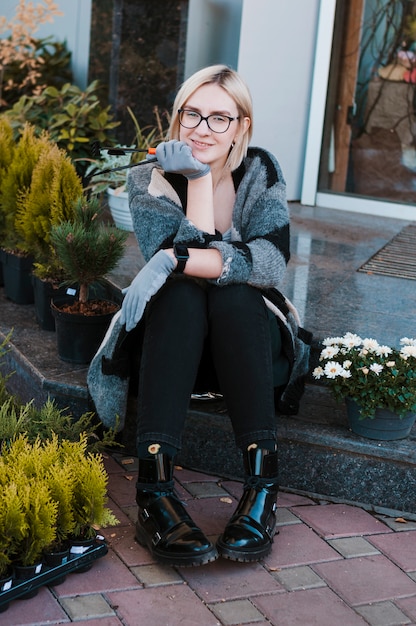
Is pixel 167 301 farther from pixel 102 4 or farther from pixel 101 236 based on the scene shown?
pixel 102 4

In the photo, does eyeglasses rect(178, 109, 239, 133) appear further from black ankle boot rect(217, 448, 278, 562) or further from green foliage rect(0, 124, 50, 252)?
green foliage rect(0, 124, 50, 252)

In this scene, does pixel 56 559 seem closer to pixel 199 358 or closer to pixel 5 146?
pixel 199 358

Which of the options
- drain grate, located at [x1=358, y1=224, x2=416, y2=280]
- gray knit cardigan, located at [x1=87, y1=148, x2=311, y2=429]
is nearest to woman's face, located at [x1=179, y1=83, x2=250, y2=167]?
gray knit cardigan, located at [x1=87, y1=148, x2=311, y2=429]

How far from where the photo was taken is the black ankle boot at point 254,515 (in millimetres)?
2541

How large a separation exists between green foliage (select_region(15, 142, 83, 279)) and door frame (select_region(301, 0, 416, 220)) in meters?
2.24

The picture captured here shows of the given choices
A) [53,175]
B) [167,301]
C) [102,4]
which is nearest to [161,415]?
[167,301]

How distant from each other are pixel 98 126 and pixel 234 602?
4015mm

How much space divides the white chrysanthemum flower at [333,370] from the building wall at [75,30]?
13.7 ft

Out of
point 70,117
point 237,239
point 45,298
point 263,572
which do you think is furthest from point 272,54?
point 263,572

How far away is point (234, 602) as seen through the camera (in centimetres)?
244

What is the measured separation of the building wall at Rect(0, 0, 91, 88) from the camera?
6.46 meters

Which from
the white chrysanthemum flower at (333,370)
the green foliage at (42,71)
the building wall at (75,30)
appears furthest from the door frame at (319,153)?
the white chrysanthemum flower at (333,370)

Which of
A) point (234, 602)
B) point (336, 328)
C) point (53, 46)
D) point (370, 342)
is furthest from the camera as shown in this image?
point (53, 46)

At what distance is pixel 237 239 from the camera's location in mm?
2990
